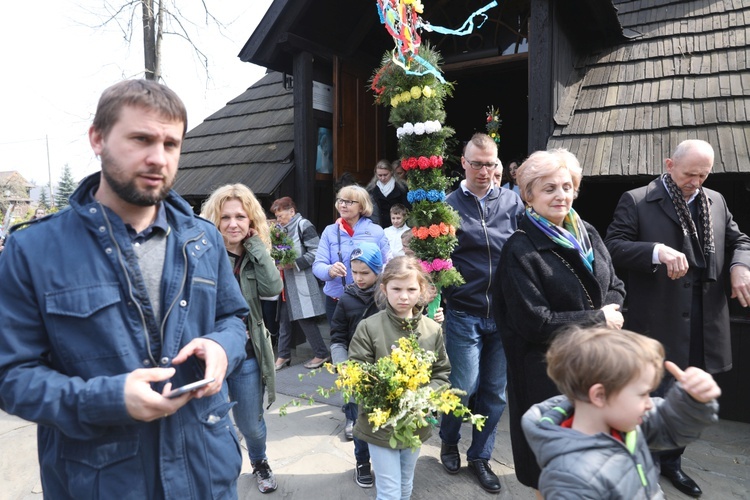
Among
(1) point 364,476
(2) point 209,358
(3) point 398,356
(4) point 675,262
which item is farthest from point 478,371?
(2) point 209,358

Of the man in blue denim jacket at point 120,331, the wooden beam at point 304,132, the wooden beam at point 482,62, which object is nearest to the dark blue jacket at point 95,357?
the man in blue denim jacket at point 120,331

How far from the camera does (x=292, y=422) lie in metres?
4.41

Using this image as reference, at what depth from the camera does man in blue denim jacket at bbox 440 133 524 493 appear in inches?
133

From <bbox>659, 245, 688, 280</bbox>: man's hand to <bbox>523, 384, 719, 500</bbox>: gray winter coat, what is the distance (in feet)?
4.81

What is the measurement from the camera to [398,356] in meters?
2.52

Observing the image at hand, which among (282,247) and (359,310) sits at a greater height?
(282,247)

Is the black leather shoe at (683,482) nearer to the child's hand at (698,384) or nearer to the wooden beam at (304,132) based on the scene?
the child's hand at (698,384)

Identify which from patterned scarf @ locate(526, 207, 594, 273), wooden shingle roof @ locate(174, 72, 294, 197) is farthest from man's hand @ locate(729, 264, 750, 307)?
wooden shingle roof @ locate(174, 72, 294, 197)

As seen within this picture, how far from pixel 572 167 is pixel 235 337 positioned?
185 centimetres

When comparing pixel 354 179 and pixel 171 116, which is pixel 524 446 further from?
pixel 354 179

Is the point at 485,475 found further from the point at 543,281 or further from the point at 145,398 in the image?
the point at 145,398

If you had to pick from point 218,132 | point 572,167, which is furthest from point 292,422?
point 218,132

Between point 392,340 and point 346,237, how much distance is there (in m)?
2.04

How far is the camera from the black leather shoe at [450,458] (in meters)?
3.48
